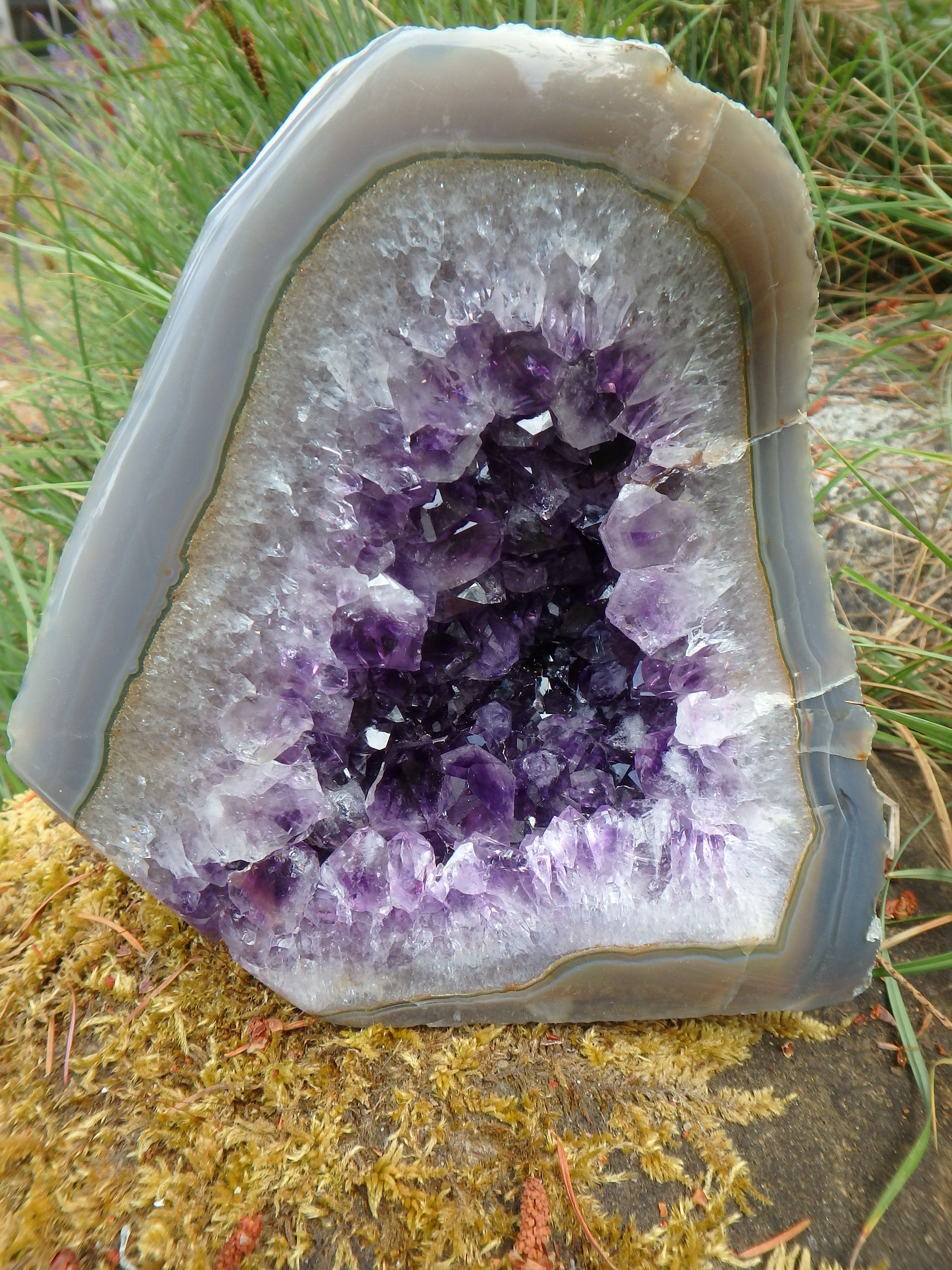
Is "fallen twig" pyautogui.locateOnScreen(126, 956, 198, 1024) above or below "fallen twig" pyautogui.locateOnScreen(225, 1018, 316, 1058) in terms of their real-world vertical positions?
above

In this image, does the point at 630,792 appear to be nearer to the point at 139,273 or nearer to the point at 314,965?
the point at 314,965

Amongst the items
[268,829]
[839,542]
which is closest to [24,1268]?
[268,829]

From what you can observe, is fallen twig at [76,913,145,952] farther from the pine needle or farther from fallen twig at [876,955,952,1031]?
fallen twig at [876,955,952,1031]

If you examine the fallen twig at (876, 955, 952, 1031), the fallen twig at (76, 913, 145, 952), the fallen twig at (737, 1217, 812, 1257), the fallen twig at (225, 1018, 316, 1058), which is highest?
the fallen twig at (76, 913, 145, 952)

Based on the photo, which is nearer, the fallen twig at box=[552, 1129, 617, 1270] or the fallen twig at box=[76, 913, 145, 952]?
the fallen twig at box=[552, 1129, 617, 1270]

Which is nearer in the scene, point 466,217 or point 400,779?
point 466,217

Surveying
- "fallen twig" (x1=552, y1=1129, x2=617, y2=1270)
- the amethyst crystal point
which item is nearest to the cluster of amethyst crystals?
the amethyst crystal point

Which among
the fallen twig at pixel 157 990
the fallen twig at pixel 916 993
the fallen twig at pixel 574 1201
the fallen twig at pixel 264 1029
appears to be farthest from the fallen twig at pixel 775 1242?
the fallen twig at pixel 157 990
